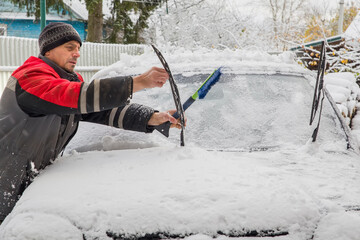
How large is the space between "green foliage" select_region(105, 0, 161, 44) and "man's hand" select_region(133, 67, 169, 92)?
19766mm

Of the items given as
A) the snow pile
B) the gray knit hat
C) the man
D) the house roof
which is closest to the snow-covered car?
the man

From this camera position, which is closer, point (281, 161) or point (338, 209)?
point (338, 209)

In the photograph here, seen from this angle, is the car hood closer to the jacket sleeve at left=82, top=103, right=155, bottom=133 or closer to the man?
the man

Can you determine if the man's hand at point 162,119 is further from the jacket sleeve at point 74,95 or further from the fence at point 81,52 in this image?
the fence at point 81,52

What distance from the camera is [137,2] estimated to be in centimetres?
2075

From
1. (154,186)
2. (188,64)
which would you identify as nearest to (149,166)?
(154,186)

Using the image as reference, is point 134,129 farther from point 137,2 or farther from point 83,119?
point 137,2

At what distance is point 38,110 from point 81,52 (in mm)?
11282

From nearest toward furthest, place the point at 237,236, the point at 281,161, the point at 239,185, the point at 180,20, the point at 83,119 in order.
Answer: the point at 237,236 < the point at 239,185 < the point at 281,161 < the point at 83,119 < the point at 180,20

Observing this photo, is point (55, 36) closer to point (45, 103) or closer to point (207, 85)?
point (45, 103)

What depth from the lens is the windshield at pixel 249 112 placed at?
7.28 feet

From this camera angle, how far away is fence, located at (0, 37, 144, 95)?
34.3 feet

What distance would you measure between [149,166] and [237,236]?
563 mm

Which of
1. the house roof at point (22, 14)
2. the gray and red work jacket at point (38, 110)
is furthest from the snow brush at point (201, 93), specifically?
the house roof at point (22, 14)
